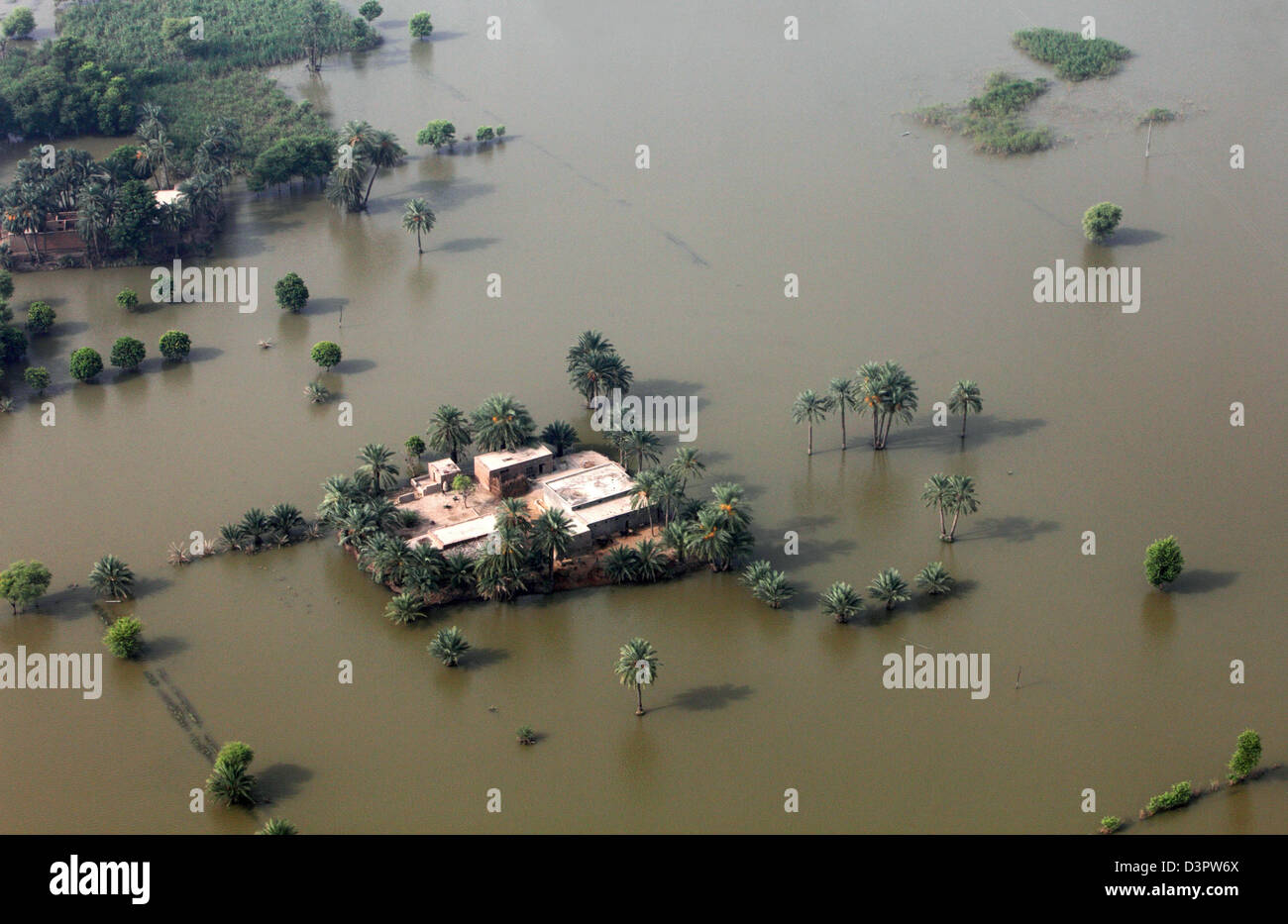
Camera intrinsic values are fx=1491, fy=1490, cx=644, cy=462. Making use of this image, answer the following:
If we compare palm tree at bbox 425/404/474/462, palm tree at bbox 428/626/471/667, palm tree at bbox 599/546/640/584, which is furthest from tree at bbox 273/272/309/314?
palm tree at bbox 428/626/471/667

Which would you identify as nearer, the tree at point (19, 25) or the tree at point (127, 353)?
the tree at point (127, 353)

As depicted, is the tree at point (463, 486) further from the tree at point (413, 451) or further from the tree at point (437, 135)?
the tree at point (437, 135)

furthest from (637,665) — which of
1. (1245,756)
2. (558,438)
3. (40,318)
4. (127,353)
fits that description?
(40,318)

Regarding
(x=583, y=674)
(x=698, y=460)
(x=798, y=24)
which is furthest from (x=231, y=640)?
(x=798, y=24)

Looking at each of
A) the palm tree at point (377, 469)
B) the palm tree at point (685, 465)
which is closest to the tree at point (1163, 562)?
the palm tree at point (685, 465)

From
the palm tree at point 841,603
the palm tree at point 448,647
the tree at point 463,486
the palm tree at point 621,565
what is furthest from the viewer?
the tree at point 463,486

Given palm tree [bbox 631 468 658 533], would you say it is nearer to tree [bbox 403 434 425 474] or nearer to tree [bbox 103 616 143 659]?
tree [bbox 403 434 425 474]
